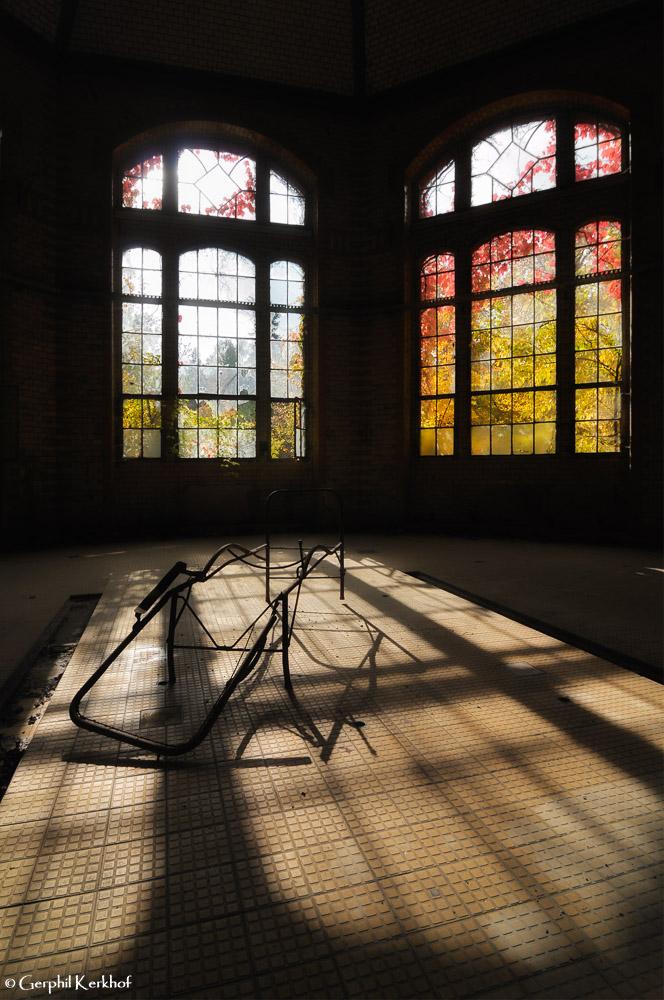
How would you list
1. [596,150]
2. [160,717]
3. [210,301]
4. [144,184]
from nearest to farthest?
[160,717] < [596,150] < [144,184] < [210,301]

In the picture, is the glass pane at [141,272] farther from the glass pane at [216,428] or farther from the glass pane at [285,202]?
the glass pane at [285,202]

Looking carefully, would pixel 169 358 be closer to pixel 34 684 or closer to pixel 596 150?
pixel 34 684

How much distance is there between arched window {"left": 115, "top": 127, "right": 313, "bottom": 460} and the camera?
9.49 m

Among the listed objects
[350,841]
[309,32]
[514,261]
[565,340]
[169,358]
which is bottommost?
[350,841]

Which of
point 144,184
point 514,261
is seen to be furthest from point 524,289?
point 144,184

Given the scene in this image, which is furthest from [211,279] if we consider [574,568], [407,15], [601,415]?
[574,568]

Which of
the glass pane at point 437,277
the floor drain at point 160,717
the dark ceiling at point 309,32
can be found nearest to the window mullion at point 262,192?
the dark ceiling at point 309,32

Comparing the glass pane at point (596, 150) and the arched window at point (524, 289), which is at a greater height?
the glass pane at point (596, 150)

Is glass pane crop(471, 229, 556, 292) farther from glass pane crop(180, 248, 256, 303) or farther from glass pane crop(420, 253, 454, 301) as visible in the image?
glass pane crop(180, 248, 256, 303)

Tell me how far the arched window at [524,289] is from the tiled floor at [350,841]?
6.63 m

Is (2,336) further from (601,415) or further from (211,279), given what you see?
(601,415)

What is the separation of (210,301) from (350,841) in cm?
928

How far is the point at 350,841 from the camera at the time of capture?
6.13ft

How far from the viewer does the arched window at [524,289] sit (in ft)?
28.9
